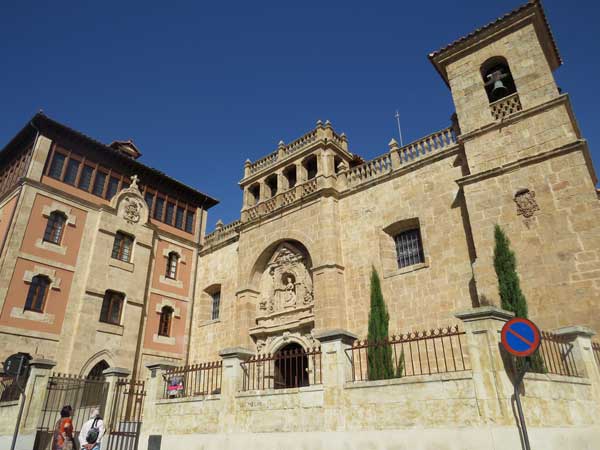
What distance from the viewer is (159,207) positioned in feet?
77.6

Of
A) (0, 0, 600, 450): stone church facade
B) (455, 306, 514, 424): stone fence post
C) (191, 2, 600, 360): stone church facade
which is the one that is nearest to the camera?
(455, 306, 514, 424): stone fence post

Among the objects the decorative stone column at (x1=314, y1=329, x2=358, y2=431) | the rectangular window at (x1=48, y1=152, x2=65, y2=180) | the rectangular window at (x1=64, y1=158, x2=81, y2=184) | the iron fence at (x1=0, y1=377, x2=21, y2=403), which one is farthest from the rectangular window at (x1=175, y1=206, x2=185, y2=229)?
the decorative stone column at (x1=314, y1=329, x2=358, y2=431)

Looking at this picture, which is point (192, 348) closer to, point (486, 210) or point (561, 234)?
point (486, 210)

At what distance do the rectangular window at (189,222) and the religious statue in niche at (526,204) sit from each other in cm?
1788

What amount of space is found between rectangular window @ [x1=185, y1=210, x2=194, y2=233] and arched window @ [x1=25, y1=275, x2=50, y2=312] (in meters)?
8.35

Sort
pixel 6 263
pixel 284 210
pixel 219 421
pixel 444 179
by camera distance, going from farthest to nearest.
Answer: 1. pixel 284 210
2. pixel 6 263
3. pixel 444 179
4. pixel 219 421

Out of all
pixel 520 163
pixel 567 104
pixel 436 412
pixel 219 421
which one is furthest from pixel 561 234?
pixel 219 421

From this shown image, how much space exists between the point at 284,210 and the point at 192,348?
30.1ft

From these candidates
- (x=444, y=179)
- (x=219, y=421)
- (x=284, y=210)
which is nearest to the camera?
(x=219, y=421)

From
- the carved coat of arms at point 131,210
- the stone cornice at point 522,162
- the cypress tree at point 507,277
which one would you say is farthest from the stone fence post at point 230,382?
the carved coat of arms at point 131,210

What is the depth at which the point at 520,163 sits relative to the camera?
1255cm

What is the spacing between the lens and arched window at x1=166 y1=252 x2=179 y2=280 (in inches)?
904

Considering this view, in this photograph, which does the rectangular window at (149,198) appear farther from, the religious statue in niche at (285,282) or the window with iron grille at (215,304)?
the religious statue in niche at (285,282)

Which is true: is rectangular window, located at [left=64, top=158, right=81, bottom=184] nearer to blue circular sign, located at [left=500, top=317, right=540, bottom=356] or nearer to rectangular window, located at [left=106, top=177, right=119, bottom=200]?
rectangular window, located at [left=106, top=177, right=119, bottom=200]
